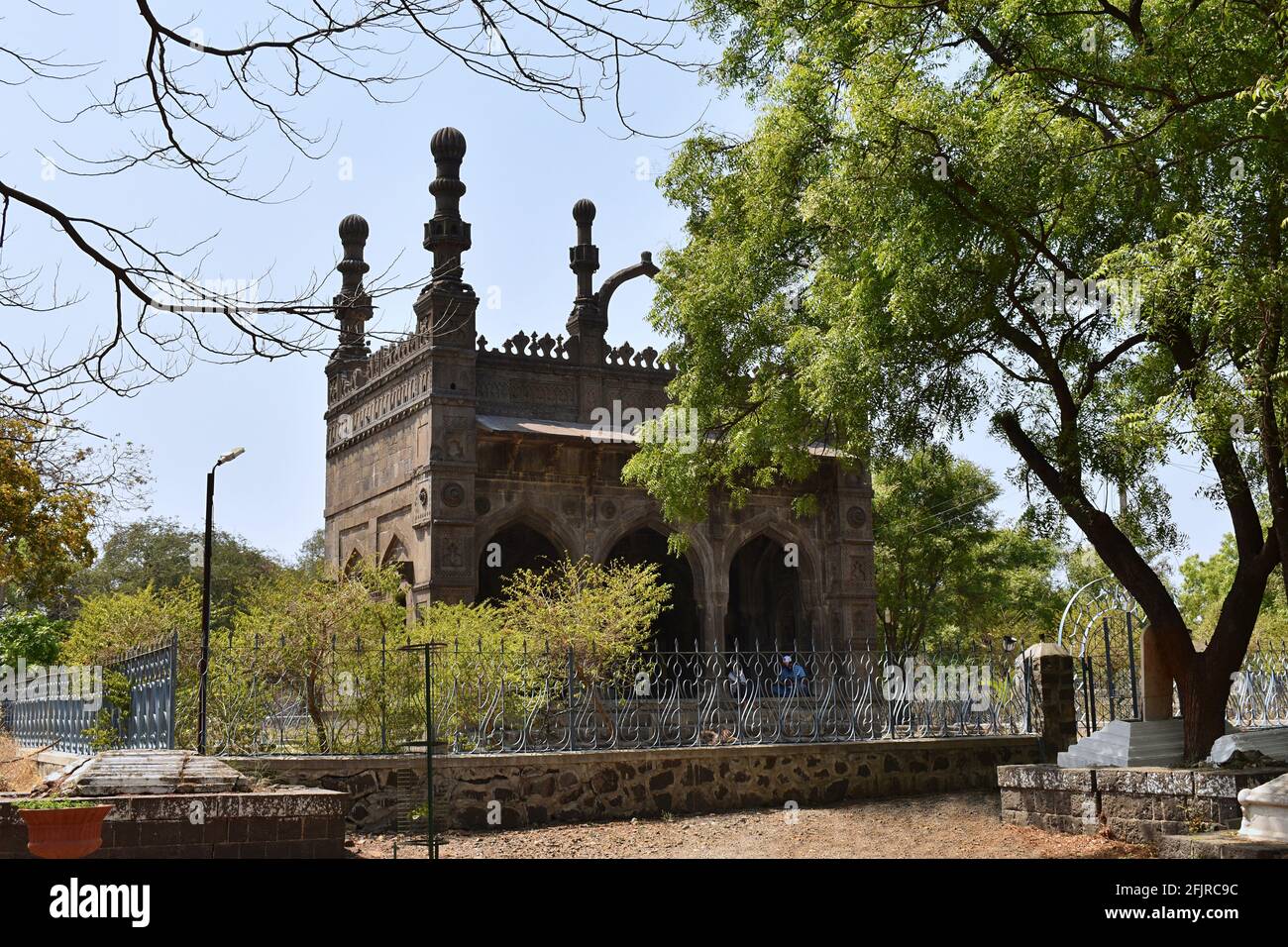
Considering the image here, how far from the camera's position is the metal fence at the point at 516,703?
11961 millimetres

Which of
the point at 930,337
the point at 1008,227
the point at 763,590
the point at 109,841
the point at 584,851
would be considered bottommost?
the point at 584,851

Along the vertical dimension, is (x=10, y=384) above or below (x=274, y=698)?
above

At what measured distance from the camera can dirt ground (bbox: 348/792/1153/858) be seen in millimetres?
9875

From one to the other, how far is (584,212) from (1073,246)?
13892 mm

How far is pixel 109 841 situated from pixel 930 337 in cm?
756

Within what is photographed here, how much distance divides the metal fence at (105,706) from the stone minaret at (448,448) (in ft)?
21.9

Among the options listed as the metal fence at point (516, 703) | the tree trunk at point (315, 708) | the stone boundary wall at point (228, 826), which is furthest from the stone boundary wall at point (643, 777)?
the stone boundary wall at point (228, 826)

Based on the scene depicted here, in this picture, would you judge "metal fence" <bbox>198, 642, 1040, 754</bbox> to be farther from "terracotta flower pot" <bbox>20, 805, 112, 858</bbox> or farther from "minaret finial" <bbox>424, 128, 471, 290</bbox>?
"minaret finial" <bbox>424, 128, 471, 290</bbox>

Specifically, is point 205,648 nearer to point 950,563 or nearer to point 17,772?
point 17,772

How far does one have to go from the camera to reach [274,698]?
485 inches

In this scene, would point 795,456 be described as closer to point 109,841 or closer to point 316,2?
point 109,841

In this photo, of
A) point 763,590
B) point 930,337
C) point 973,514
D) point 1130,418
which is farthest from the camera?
point 973,514

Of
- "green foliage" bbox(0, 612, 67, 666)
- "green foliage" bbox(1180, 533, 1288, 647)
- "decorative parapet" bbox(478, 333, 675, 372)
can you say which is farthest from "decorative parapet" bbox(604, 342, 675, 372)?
"green foliage" bbox(1180, 533, 1288, 647)
